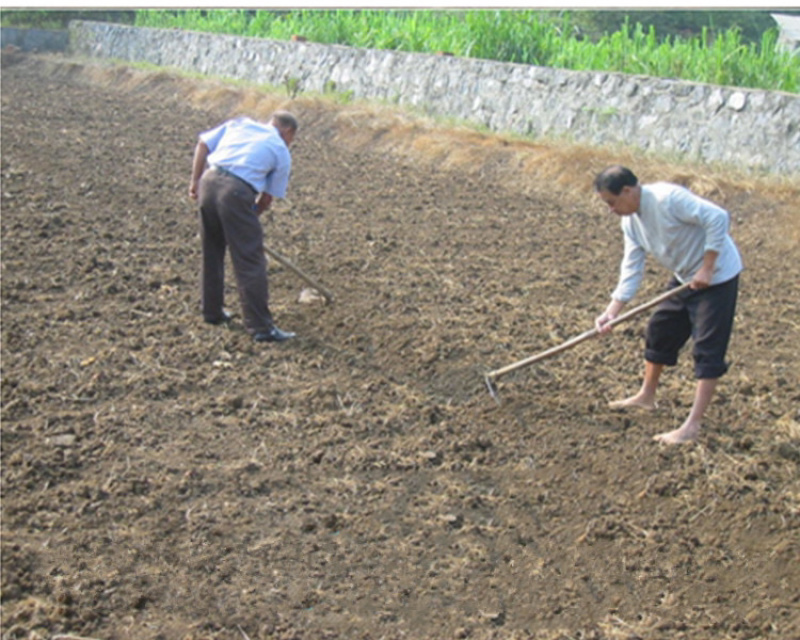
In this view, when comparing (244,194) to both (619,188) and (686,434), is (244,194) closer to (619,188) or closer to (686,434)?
(619,188)

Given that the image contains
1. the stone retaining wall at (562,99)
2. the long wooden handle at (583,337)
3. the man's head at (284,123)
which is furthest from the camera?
the stone retaining wall at (562,99)

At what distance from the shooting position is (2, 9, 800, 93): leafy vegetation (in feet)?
39.9

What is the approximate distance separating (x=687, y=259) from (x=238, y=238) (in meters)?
3.01

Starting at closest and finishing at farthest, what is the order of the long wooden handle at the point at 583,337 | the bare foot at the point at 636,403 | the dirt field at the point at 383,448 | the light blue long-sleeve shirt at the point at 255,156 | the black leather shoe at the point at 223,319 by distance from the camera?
the dirt field at the point at 383,448 < the long wooden handle at the point at 583,337 < the bare foot at the point at 636,403 < the light blue long-sleeve shirt at the point at 255,156 < the black leather shoe at the point at 223,319

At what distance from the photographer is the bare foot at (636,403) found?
5797 mm

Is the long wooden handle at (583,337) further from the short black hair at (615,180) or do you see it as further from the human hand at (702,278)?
the short black hair at (615,180)

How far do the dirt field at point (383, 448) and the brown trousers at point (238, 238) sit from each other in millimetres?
289

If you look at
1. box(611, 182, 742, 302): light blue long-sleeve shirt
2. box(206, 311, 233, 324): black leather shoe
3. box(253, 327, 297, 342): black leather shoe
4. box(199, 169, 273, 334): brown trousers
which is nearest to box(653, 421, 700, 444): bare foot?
box(611, 182, 742, 302): light blue long-sleeve shirt

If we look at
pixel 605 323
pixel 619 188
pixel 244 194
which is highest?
pixel 619 188

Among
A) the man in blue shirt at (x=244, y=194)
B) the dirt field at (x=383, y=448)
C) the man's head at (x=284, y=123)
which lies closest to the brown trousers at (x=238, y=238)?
the man in blue shirt at (x=244, y=194)

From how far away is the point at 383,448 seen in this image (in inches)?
211

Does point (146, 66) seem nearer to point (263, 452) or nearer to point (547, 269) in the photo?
point (547, 269)

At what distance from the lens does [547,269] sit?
866cm

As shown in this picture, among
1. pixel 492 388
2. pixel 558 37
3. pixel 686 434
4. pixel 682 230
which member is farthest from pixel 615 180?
pixel 558 37
